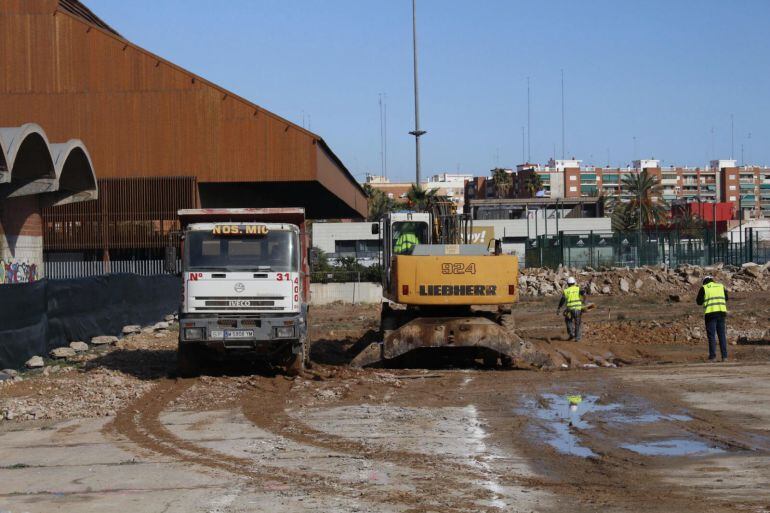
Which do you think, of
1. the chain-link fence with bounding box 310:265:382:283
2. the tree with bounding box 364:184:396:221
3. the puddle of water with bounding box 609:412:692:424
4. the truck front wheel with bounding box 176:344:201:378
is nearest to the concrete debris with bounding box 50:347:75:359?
the truck front wheel with bounding box 176:344:201:378

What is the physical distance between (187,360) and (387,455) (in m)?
8.10

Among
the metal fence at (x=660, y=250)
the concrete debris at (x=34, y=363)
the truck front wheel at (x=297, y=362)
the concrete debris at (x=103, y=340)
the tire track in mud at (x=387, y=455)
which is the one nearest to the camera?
the tire track in mud at (x=387, y=455)

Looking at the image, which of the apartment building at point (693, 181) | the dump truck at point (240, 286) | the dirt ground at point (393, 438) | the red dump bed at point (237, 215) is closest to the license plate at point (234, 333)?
the dump truck at point (240, 286)

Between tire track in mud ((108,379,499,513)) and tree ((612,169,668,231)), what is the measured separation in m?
86.7

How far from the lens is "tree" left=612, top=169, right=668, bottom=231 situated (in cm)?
9969

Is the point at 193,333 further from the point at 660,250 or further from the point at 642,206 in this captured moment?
the point at 642,206

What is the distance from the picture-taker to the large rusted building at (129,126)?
3847 centimetres

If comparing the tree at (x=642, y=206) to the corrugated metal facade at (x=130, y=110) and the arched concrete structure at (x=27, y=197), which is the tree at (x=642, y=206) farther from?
the arched concrete structure at (x=27, y=197)

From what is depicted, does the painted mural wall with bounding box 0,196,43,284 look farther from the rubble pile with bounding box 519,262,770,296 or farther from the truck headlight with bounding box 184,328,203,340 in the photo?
the rubble pile with bounding box 519,262,770,296

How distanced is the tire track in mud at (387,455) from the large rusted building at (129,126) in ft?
82.6

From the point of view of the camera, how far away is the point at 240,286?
16.7 m

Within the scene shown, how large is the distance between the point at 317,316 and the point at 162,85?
36.2 ft

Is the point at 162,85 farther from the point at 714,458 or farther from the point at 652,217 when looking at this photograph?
the point at 652,217

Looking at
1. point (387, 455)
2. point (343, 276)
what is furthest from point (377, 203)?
point (387, 455)
